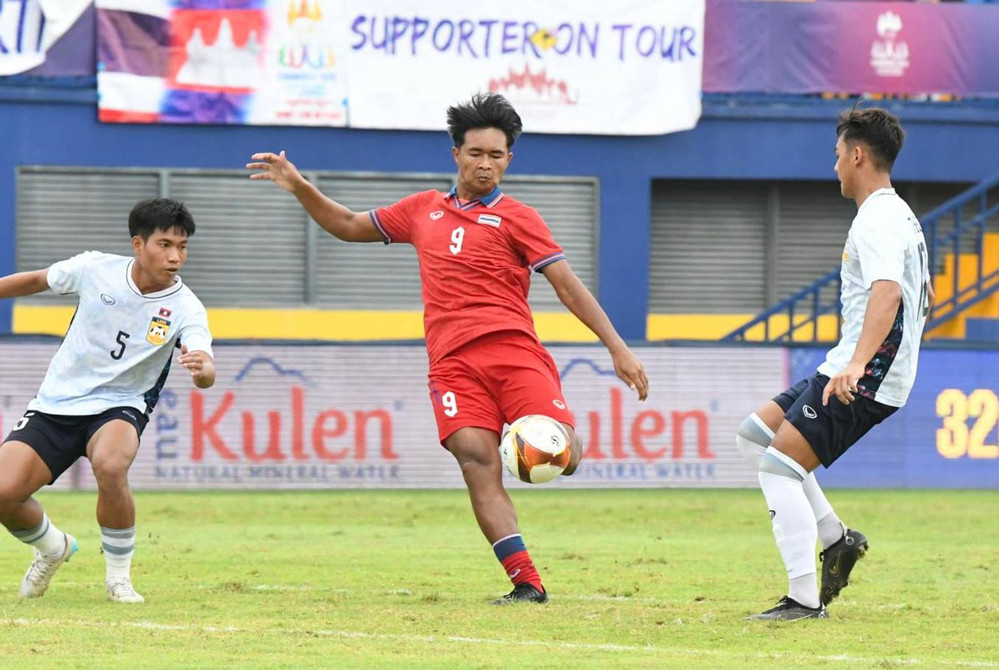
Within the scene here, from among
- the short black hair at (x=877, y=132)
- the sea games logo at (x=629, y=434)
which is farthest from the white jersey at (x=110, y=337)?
the sea games logo at (x=629, y=434)

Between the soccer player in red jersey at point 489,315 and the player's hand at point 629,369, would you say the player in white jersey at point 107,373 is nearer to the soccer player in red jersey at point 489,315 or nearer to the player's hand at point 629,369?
the soccer player in red jersey at point 489,315

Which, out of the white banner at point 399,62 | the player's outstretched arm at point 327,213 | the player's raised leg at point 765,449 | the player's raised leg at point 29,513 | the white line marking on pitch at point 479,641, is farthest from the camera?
the white banner at point 399,62

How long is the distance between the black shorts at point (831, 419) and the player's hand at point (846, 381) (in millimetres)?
338

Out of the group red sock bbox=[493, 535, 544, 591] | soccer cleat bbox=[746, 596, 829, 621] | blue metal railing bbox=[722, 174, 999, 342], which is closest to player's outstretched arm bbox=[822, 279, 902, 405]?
soccer cleat bbox=[746, 596, 829, 621]

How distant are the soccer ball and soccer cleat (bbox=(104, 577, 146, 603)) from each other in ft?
6.31

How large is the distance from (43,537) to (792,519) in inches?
141

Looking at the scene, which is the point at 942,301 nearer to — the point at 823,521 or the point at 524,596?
the point at 823,521

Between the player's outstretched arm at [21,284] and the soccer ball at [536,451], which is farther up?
the player's outstretched arm at [21,284]

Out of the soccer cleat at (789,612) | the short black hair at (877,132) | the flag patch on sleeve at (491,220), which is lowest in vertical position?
the soccer cleat at (789,612)

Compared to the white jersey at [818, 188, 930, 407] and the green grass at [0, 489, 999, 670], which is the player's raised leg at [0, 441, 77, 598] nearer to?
the green grass at [0, 489, 999, 670]

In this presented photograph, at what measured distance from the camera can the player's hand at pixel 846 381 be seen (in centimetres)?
714

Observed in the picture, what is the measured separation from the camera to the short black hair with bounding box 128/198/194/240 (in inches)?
324

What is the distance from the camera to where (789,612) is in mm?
7695

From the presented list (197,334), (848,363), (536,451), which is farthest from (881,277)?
(197,334)
